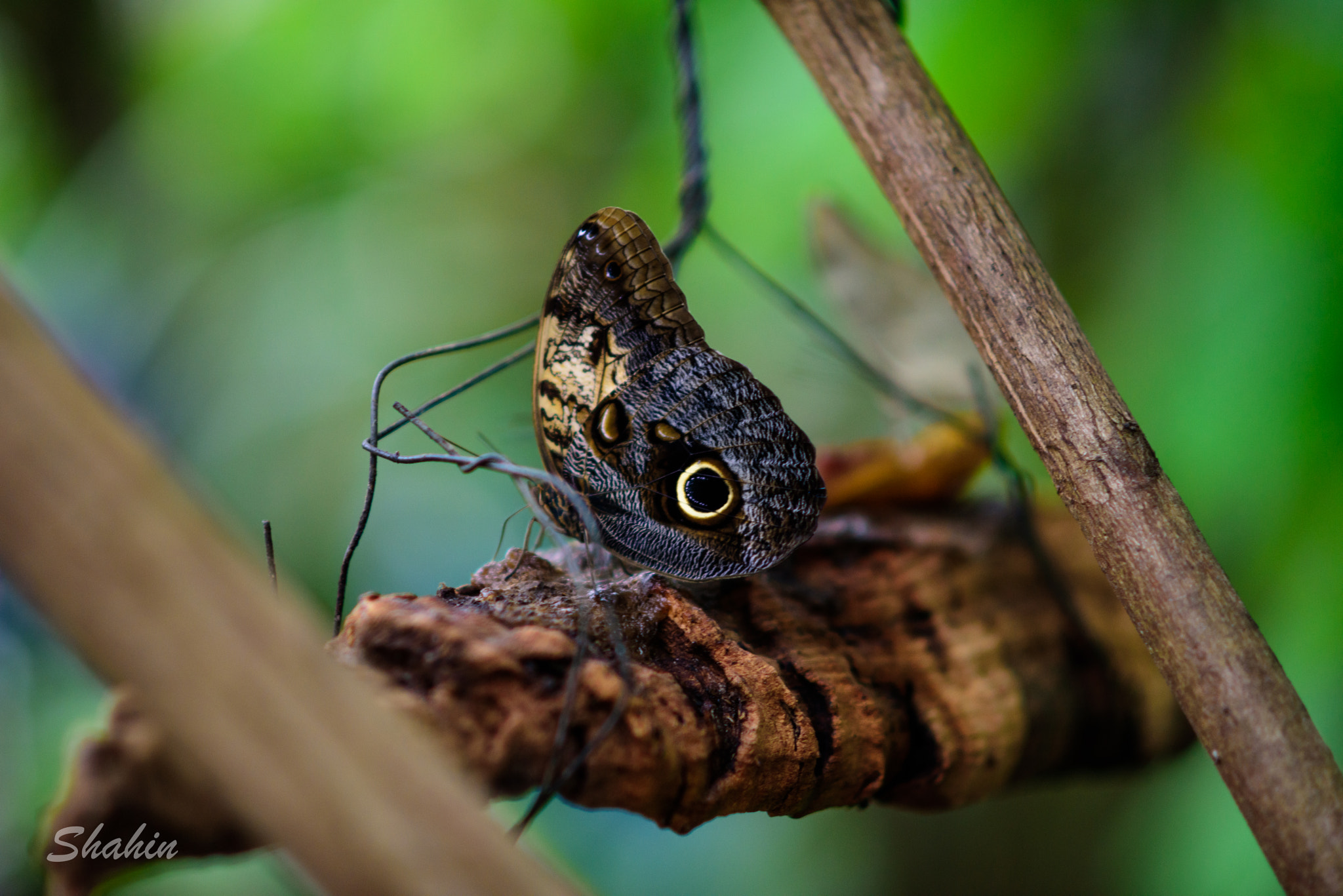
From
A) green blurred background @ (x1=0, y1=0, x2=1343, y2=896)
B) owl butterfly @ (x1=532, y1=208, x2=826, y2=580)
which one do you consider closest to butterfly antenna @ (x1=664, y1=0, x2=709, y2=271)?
owl butterfly @ (x1=532, y1=208, x2=826, y2=580)

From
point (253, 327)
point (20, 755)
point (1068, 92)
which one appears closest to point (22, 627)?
point (20, 755)

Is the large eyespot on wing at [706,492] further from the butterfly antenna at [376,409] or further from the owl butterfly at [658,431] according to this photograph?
the butterfly antenna at [376,409]

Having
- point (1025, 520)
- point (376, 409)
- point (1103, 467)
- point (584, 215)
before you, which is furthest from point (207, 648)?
point (584, 215)

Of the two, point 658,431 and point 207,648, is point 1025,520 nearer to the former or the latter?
point 658,431

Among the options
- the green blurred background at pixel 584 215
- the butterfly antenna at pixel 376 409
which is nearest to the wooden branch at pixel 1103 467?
the butterfly antenna at pixel 376 409

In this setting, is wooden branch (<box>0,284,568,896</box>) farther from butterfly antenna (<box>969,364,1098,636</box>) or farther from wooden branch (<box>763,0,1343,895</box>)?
butterfly antenna (<box>969,364,1098,636</box>)
